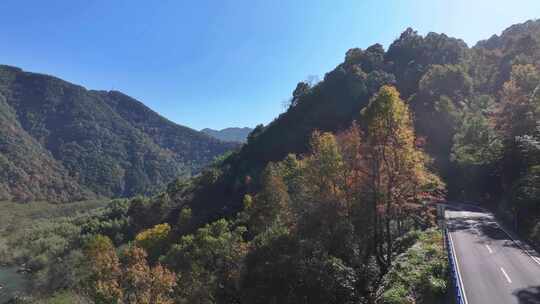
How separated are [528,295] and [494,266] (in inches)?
172

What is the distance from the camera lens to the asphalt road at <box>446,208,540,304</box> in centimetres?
1544

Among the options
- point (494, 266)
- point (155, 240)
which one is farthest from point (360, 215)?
point (155, 240)

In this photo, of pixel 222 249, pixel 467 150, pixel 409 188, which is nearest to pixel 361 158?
pixel 409 188

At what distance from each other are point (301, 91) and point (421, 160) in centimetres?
11926

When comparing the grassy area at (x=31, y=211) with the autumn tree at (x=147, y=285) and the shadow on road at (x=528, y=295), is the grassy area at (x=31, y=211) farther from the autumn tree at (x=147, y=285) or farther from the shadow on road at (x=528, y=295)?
the shadow on road at (x=528, y=295)

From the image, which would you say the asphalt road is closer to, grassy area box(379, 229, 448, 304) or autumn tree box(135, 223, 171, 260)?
grassy area box(379, 229, 448, 304)

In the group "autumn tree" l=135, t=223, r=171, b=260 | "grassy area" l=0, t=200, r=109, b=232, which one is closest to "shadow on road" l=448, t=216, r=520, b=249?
"autumn tree" l=135, t=223, r=171, b=260

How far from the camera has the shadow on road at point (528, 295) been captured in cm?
1472

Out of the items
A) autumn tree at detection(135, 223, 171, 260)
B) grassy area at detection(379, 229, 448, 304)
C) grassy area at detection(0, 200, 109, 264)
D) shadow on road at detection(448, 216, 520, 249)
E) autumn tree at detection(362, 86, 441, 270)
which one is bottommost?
→ grassy area at detection(0, 200, 109, 264)

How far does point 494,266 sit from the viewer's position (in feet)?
64.1

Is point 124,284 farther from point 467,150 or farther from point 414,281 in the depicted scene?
point 467,150

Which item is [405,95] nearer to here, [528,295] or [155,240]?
[155,240]

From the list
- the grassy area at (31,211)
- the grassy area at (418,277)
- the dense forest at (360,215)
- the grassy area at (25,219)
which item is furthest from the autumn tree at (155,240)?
the grassy area at (31,211)

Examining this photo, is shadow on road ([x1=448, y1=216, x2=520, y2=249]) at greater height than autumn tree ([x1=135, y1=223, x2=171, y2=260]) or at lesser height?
greater
